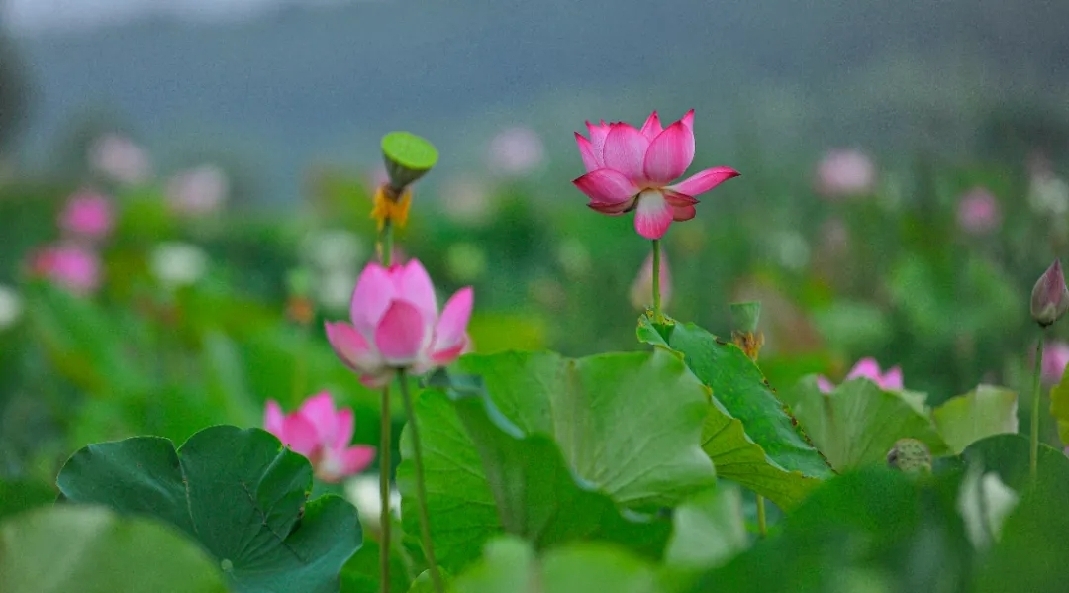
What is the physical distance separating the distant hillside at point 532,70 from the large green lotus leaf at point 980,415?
1926mm

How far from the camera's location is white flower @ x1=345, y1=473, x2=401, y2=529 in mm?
903

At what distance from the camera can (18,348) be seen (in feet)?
5.78

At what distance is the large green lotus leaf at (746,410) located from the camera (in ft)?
1.28

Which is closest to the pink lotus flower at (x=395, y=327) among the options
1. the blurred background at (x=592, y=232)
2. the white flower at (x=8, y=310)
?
the blurred background at (x=592, y=232)

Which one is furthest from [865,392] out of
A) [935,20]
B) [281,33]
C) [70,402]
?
[281,33]

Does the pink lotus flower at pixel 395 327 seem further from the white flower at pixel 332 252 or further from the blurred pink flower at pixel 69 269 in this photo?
the white flower at pixel 332 252

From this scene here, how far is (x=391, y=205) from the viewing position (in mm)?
369

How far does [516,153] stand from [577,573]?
9.76ft

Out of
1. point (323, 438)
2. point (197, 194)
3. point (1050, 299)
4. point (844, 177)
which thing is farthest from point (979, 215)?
point (197, 194)

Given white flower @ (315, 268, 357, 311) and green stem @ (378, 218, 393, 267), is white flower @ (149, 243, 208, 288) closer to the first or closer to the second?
white flower @ (315, 268, 357, 311)

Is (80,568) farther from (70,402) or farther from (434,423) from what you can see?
(70,402)

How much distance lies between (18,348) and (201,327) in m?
0.30

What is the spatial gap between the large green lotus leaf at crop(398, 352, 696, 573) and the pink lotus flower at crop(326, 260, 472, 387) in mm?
17

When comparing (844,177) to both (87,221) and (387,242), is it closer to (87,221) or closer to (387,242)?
(87,221)
